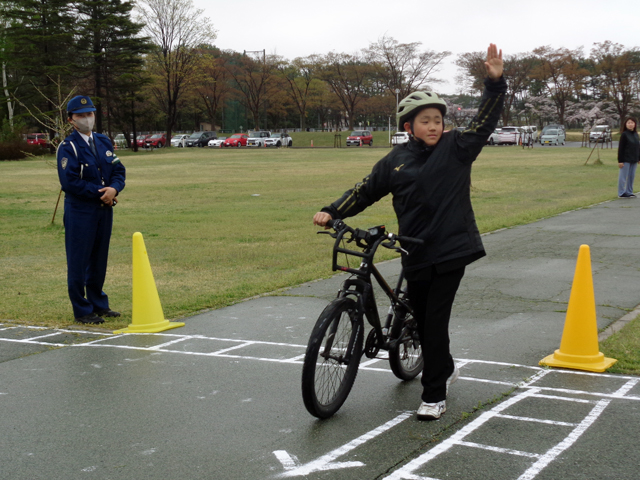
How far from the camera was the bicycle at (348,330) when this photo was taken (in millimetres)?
4234

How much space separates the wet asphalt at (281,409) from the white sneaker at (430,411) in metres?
0.04


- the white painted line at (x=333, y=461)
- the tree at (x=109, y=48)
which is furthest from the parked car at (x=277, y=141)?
the white painted line at (x=333, y=461)

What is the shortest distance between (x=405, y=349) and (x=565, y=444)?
1340 mm

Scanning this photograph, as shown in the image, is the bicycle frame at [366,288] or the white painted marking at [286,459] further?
the bicycle frame at [366,288]

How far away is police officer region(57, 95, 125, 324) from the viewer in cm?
717

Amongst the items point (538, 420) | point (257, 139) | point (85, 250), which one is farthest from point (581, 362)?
point (257, 139)

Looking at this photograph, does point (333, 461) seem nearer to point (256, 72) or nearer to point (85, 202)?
point (85, 202)

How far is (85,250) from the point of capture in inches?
286

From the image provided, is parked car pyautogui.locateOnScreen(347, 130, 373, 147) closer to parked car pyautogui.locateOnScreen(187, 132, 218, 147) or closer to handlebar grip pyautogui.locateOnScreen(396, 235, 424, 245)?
parked car pyautogui.locateOnScreen(187, 132, 218, 147)

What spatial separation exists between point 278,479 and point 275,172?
108ft

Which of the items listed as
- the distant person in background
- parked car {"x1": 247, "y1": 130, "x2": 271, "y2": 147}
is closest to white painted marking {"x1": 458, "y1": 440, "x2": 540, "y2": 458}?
the distant person in background

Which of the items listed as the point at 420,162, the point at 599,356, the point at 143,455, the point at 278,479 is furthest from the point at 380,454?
the point at 599,356

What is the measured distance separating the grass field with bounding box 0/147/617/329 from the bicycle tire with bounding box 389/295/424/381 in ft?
10.4

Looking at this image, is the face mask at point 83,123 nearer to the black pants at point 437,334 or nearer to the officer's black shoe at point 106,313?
the officer's black shoe at point 106,313
